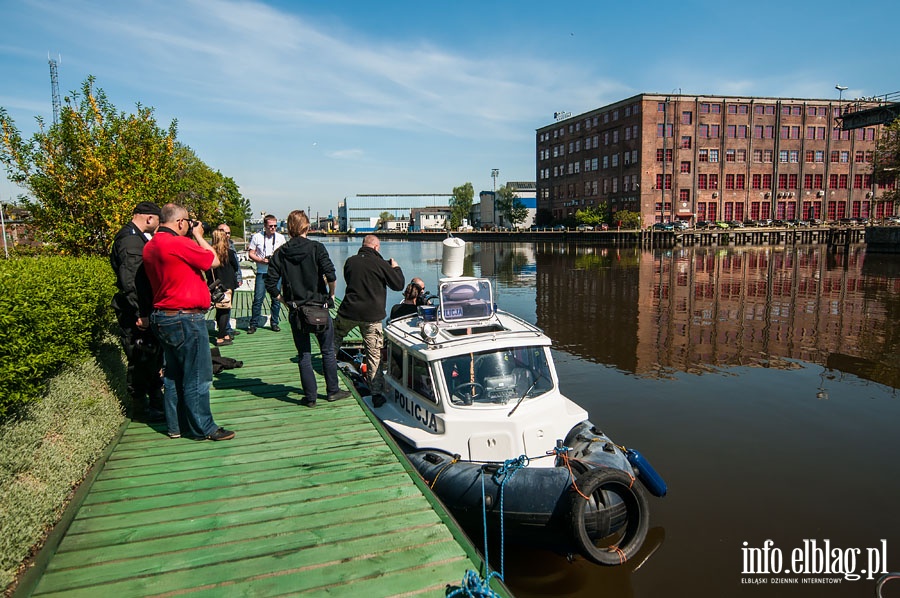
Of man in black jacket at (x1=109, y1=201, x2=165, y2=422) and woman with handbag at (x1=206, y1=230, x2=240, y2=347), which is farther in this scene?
woman with handbag at (x1=206, y1=230, x2=240, y2=347)

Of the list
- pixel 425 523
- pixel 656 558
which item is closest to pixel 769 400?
pixel 656 558

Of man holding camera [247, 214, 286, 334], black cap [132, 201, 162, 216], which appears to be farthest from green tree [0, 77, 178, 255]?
black cap [132, 201, 162, 216]

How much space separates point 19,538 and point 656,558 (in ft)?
21.2

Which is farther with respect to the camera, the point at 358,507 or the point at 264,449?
the point at 264,449

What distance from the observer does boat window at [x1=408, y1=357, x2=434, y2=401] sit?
7.07 meters

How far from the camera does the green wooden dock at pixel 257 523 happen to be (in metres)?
3.75

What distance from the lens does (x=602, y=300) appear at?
2631 centimetres

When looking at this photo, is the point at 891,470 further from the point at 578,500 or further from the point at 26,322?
the point at 26,322

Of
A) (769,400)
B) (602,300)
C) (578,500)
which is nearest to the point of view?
(578,500)

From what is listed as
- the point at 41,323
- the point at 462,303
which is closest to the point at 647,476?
the point at 462,303

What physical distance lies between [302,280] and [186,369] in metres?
1.86

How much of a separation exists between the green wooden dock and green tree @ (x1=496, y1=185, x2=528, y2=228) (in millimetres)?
103807

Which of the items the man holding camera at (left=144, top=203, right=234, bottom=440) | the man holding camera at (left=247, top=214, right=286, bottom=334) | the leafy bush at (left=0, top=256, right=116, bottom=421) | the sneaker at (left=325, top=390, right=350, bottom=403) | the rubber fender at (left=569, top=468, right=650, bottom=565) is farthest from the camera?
the man holding camera at (left=247, top=214, right=286, bottom=334)

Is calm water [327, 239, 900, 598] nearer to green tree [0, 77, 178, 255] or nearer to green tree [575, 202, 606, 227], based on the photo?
green tree [0, 77, 178, 255]
